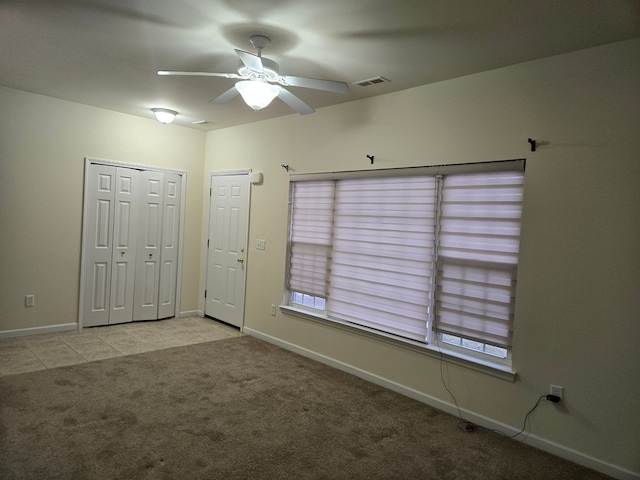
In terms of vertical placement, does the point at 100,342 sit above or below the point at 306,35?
below

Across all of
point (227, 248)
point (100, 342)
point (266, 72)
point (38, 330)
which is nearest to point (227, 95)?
point (266, 72)

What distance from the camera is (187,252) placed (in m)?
5.96

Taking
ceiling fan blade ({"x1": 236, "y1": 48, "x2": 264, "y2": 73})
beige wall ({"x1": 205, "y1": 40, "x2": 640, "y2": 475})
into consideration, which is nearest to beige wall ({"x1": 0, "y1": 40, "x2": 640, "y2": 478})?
beige wall ({"x1": 205, "y1": 40, "x2": 640, "y2": 475})

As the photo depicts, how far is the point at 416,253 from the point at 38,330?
14.0 ft

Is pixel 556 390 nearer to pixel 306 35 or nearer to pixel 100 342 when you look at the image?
pixel 306 35

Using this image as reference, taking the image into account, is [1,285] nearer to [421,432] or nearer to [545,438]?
[421,432]

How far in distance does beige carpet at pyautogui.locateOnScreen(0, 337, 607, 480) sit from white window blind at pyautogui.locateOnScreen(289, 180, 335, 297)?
1036 mm

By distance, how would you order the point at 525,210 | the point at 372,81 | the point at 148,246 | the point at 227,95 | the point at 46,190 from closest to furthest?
the point at 525,210, the point at 227,95, the point at 372,81, the point at 46,190, the point at 148,246

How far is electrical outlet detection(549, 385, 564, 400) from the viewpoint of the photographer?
9.09ft

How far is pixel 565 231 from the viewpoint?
2771 mm

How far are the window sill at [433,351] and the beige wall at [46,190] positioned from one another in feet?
9.66

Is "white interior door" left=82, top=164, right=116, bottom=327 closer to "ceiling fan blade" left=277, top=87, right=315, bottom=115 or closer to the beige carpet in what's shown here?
the beige carpet

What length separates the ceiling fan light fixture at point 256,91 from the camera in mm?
2786

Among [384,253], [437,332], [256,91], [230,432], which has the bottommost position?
[230,432]
